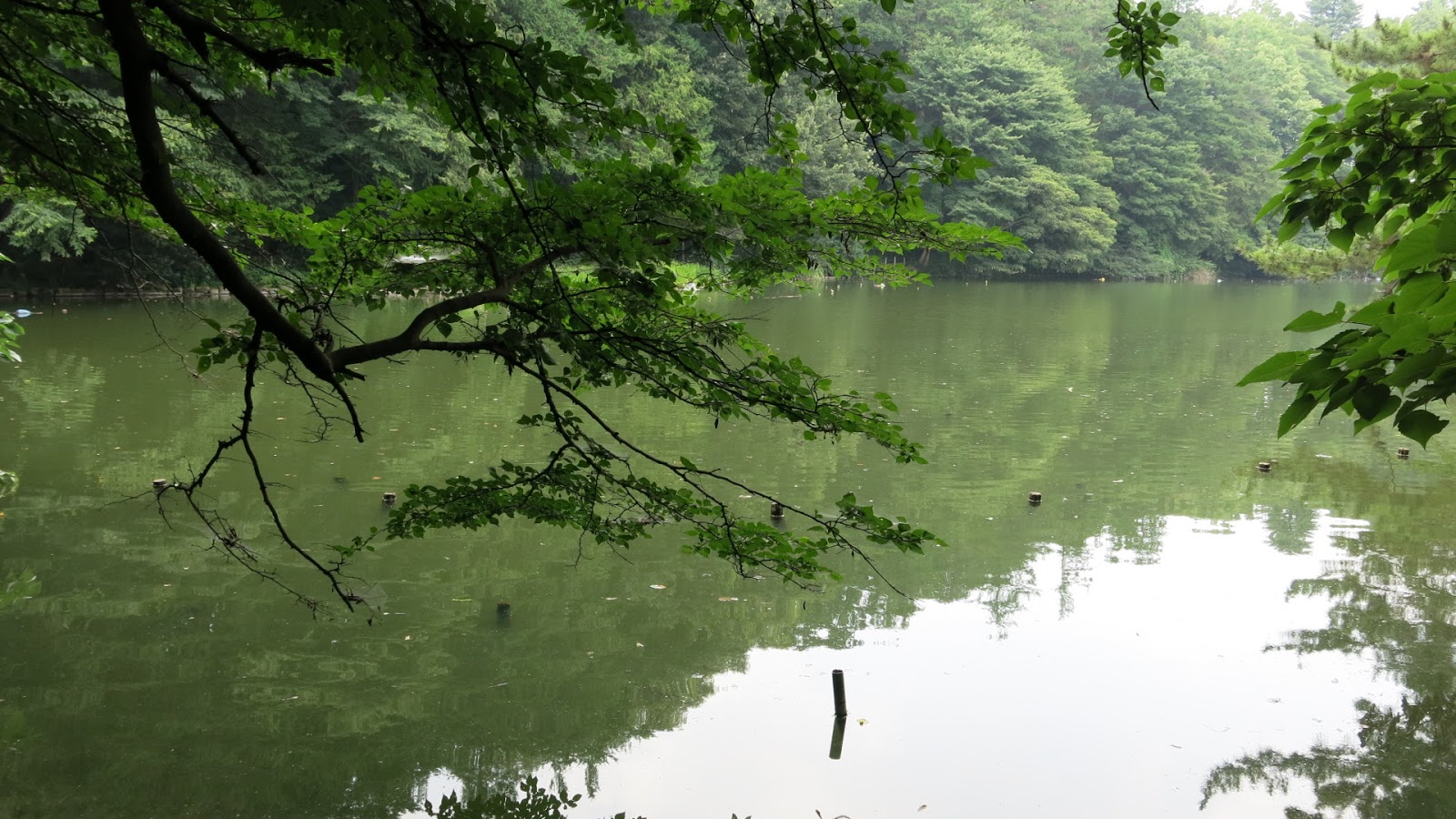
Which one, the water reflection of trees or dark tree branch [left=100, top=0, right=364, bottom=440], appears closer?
dark tree branch [left=100, top=0, right=364, bottom=440]

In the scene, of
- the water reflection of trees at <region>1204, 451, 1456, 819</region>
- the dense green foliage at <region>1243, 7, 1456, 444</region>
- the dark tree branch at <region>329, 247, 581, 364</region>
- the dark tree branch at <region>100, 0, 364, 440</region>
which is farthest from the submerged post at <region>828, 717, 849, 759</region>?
the dark tree branch at <region>100, 0, 364, 440</region>

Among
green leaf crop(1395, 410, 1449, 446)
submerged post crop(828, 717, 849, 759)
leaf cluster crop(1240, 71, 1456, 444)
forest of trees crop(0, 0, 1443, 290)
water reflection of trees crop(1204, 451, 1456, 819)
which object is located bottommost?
submerged post crop(828, 717, 849, 759)

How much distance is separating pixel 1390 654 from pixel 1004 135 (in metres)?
35.2

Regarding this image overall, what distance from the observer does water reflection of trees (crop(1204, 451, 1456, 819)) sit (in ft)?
12.8

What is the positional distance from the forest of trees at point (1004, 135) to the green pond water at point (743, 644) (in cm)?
840

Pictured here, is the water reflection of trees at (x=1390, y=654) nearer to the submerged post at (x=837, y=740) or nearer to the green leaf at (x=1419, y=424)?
the submerged post at (x=837, y=740)

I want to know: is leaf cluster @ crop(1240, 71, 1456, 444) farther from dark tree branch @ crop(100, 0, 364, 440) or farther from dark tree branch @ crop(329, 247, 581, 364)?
dark tree branch @ crop(100, 0, 364, 440)

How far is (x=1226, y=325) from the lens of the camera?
22375mm

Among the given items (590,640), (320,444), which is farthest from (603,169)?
(320,444)

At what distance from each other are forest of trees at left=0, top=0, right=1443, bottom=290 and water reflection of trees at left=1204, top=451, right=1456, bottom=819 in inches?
296

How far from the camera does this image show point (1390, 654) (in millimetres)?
5086

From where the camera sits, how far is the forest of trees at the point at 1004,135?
2022 centimetres

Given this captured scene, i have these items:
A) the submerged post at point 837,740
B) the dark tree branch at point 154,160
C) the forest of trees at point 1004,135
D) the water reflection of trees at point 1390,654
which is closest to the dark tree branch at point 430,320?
the dark tree branch at point 154,160

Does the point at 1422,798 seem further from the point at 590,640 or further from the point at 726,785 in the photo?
the point at 590,640
